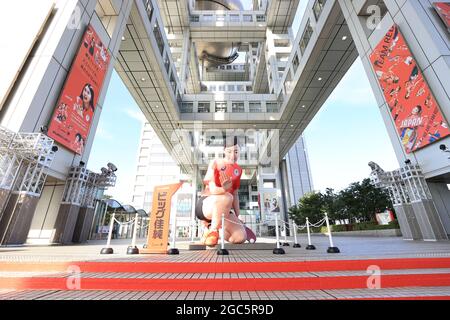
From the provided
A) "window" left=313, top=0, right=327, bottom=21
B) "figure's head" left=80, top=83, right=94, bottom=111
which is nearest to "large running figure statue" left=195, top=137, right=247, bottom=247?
"figure's head" left=80, top=83, right=94, bottom=111

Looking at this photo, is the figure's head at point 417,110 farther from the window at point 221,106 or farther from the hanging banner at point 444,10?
the window at point 221,106

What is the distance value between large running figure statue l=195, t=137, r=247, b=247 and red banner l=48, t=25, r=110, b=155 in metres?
5.77

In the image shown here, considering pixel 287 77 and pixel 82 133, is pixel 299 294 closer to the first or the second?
pixel 82 133

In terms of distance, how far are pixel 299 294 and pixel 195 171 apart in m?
27.0

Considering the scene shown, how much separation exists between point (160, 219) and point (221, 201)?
1752 mm

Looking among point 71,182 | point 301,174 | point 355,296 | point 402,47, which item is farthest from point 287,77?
point 301,174

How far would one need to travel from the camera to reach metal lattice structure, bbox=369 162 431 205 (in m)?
8.20

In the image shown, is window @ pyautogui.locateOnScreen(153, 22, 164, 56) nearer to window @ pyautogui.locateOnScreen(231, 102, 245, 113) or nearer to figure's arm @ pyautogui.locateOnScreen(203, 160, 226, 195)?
window @ pyautogui.locateOnScreen(231, 102, 245, 113)

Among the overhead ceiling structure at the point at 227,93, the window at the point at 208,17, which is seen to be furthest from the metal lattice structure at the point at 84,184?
the window at the point at 208,17

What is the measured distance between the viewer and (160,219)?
17.8 ft

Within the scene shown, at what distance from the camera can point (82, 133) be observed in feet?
29.2

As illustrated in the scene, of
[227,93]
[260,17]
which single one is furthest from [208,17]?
[227,93]

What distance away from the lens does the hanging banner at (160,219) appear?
5332 mm
